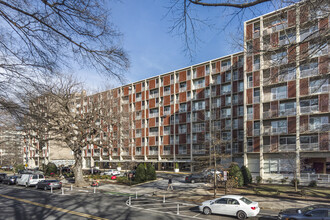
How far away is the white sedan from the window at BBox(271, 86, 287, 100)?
83.0ft

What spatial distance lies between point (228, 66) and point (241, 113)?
1014 centimetres

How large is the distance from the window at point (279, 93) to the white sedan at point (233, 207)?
2530cm

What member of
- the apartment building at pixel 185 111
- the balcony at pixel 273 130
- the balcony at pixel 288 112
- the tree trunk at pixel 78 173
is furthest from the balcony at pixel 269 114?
the tree trunk at pixel 78 173

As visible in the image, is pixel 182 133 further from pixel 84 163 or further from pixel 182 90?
pixel 84 163

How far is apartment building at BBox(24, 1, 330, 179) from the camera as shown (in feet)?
109

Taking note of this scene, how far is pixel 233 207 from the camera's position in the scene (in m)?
15.9

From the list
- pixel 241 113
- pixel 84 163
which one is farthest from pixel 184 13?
pixel 84 163

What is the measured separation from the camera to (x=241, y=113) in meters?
47.0

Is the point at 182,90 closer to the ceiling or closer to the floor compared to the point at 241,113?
closer to the ceiling

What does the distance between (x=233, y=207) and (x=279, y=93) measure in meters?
26.6

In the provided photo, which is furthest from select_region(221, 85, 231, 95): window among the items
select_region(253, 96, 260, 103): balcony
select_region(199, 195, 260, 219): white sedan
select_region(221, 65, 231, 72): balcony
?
select_region(199, 195, 260, 219): white sedan

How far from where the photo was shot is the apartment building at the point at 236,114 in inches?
1307

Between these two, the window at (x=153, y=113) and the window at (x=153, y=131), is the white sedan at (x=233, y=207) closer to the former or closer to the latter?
the window at (x=153, y=131)

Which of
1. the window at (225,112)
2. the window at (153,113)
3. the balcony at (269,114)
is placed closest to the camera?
the balcony at (269,114)
